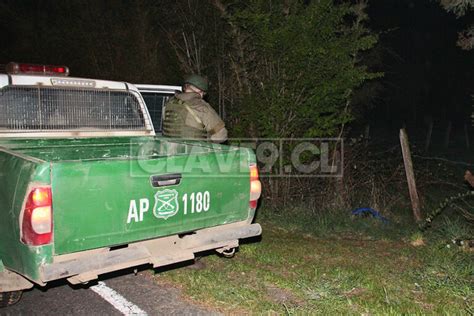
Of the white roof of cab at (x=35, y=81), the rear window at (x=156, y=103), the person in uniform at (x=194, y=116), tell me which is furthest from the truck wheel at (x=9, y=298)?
the rear window at (x=156, y=103)

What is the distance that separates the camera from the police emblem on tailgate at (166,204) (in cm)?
403

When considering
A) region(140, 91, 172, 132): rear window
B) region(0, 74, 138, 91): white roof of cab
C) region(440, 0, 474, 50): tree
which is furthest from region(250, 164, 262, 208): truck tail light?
region(440, 0, 474, 50): tree

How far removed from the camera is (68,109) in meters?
5.64

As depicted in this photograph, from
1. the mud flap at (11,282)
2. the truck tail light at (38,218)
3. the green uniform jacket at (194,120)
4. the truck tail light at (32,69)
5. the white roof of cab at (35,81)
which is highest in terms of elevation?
the truck tail light at (32,69)

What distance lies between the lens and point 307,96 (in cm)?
787

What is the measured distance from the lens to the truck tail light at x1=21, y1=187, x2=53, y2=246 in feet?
11.2

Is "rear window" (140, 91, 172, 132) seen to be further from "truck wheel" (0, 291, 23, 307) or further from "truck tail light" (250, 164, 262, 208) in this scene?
"truck wheel" (0, 291, 23, 307)

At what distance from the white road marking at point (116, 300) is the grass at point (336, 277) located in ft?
1.70

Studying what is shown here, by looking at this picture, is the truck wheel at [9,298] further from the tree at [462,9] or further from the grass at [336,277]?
the tree at [462,9]

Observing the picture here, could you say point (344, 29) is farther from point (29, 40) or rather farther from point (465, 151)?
point (29, 40)

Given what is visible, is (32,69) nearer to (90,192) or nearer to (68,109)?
(68,109)

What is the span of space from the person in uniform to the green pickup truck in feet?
1.32

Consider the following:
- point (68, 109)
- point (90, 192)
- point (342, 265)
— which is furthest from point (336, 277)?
point (68, 109)

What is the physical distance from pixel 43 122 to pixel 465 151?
17.5m
